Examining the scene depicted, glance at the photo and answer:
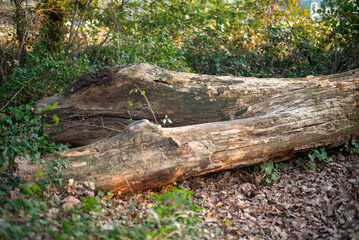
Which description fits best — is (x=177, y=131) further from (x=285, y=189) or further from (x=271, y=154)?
(x=285, y=189)

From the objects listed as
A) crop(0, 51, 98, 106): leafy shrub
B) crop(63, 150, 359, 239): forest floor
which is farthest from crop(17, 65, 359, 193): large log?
crop(0, 51, 98, 106): leafy shrub

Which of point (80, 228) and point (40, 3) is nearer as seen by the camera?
point (80, 228)

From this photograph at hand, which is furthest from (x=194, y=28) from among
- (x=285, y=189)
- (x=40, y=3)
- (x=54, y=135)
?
(x=285, y=189)

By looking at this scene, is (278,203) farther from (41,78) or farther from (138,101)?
(41,78)

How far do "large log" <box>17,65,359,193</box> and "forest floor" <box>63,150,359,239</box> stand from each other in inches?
12.8

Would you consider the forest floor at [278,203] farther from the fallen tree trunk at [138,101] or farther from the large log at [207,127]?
the fallen tree trunk at [138,101]

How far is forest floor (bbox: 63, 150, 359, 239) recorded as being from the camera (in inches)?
121

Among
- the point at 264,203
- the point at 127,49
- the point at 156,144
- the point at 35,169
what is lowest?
the point at 264,203

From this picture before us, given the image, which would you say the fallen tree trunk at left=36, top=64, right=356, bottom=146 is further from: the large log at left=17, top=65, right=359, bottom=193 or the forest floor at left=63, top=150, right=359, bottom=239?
the forest floor at left=63, top=150, right=359, bottom=239

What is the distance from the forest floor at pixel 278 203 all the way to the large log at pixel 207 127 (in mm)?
324

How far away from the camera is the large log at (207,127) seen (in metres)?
3.57

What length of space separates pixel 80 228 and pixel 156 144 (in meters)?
1.48

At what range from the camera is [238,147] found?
12.9ft

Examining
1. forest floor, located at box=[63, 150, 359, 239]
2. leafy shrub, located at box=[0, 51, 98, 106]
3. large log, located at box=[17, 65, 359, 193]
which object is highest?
leafy shrub, located at box=[0, 51, 98, 106]
